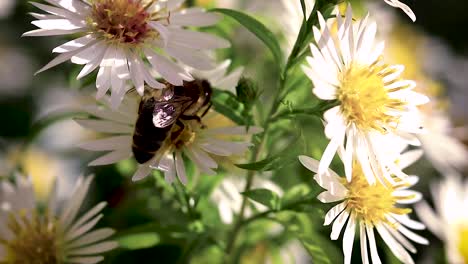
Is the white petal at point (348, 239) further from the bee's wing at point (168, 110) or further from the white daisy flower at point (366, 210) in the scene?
the bee's wing at point (168, 110)

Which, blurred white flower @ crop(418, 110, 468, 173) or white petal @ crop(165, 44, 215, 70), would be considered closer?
white petal @ crop(165, 44, 215, 70)

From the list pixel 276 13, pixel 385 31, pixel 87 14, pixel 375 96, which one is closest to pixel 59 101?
pixel 276 13

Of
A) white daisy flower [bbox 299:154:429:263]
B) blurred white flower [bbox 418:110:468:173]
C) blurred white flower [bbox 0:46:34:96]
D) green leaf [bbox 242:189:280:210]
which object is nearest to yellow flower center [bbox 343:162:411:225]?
white daisy flower [bbox 299:154:429:263]

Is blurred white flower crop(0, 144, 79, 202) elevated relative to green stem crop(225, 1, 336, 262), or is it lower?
lower

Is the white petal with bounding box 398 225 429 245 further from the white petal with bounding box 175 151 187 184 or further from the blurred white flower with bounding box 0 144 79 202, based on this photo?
the blurred white flower with bounding box 0 144 79 202

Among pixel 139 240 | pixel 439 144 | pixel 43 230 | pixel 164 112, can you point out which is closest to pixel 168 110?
pixel 164 112

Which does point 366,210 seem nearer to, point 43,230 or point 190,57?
point 190,57
